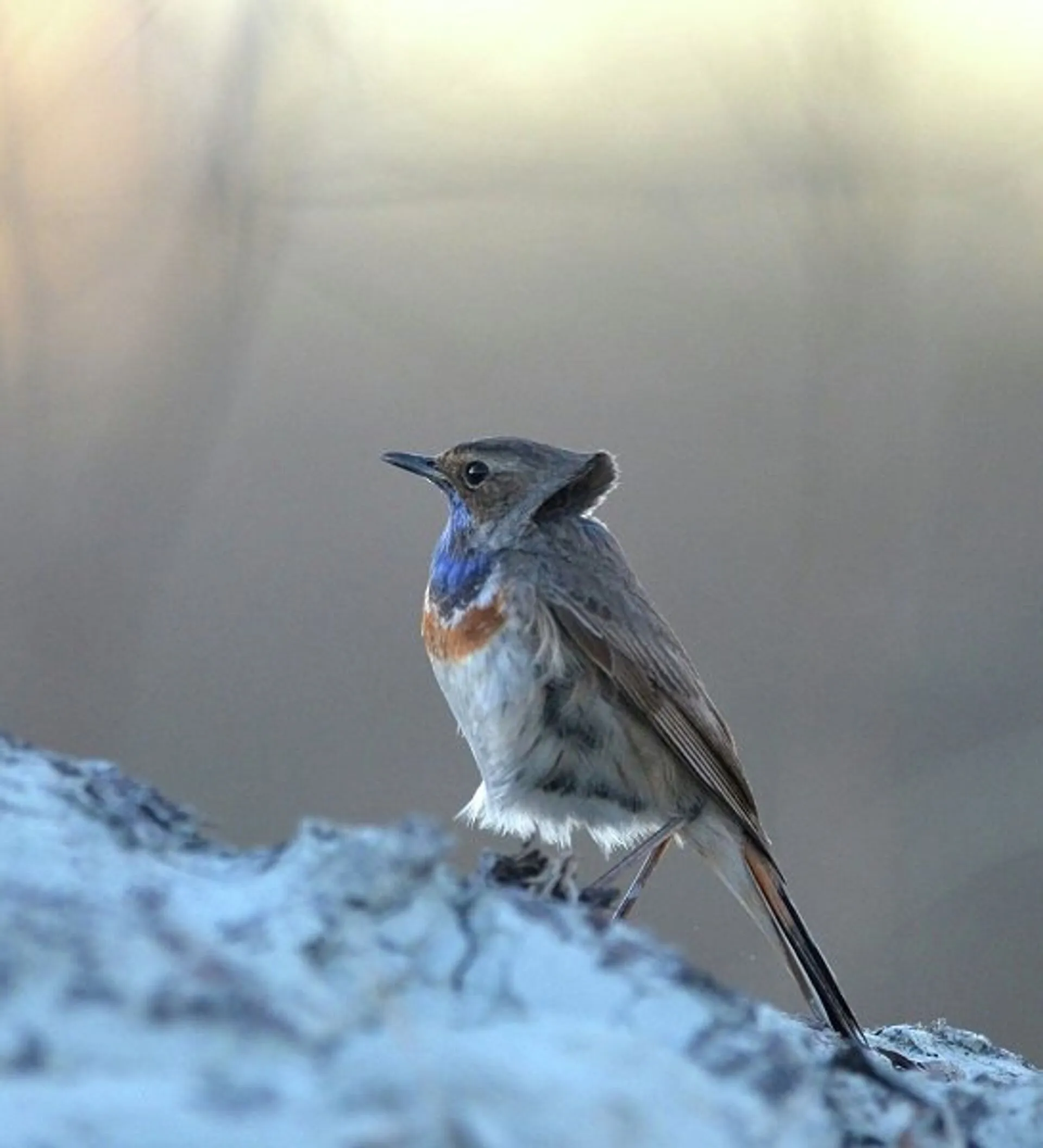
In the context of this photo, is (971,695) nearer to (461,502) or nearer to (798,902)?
(798,902)

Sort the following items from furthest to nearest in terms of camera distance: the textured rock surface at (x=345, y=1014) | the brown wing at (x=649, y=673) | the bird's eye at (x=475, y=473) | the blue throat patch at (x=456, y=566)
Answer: the bird's eye at (x=475, y=473) → the blue throat patch at (x=456, y=566) → the brown wing at (x=649, y=673) → the textured rock surface at (x=345, y=1014)

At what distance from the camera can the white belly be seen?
10.2 ft

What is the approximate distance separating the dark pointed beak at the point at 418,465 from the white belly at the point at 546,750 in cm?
57

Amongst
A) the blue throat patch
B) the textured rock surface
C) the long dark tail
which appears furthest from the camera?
the blue throat patch

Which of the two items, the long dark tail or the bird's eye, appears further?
the bird's eye

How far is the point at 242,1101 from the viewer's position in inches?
45.9

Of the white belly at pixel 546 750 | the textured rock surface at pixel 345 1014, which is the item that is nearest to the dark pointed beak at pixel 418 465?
the white belly at pixel 546 750

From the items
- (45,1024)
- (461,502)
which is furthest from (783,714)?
(45,1024)

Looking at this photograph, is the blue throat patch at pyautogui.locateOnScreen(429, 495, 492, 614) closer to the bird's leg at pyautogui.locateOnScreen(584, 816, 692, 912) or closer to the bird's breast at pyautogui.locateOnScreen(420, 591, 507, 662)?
the bird's breast at pyautogui.locateOnScreen(420, 591, 507, 662)

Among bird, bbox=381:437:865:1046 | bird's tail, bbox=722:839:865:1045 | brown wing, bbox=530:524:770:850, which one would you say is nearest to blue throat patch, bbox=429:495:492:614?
bird, bbox=381:437:865:1046

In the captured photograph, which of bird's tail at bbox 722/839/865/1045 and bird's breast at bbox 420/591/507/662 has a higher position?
bird's breast at bbox 420/591/507/662

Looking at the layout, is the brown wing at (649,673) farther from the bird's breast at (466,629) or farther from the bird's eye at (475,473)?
the bird's eye at (475,473)

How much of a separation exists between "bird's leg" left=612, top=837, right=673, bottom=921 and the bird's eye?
79 centimetres

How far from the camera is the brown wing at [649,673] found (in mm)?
3152
